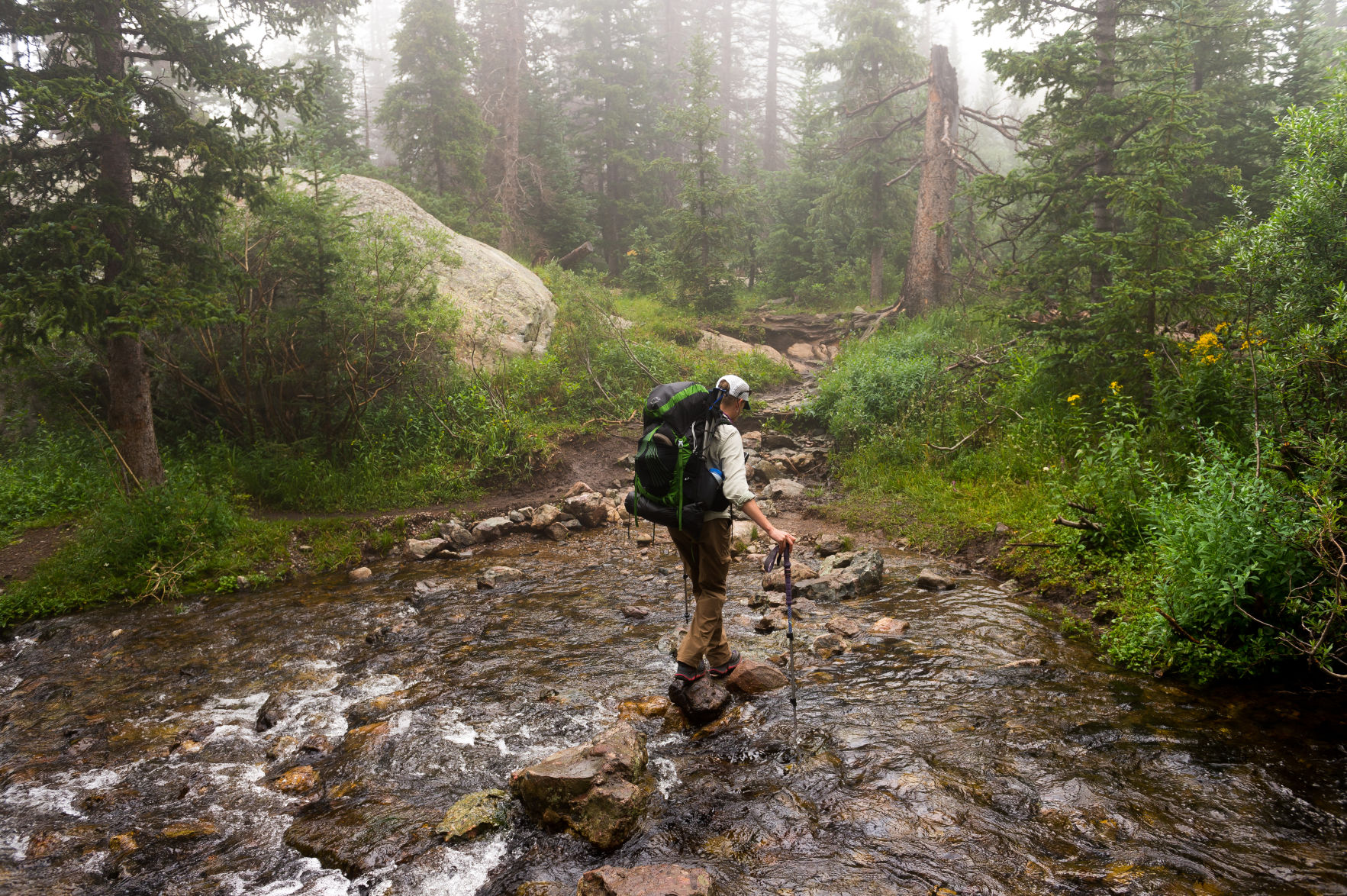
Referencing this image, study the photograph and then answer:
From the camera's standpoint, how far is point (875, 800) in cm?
442

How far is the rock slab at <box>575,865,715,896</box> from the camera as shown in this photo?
354 centimetres

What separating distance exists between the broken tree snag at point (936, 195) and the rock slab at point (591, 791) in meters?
18.9

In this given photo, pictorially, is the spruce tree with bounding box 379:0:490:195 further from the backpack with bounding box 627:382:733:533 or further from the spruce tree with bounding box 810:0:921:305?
the backpack with bounding box 627:382:733:533

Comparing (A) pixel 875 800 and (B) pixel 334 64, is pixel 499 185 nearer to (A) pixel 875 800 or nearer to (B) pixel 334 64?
(B) pixel 334 64

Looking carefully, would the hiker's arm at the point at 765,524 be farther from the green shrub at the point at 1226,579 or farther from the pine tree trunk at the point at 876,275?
the pine tree trunk at the point at 876,275

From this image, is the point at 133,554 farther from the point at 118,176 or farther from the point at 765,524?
the point at 765,524

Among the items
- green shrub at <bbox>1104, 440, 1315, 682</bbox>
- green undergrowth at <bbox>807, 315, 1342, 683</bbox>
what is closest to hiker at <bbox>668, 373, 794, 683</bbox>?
green shrub at <bbox>1104, 440, 1315, 682</bbox>

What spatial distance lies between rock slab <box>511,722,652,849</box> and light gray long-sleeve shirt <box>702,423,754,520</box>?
1.95m

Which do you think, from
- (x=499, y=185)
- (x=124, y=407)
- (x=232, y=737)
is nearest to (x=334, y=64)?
(x=499, y=185)

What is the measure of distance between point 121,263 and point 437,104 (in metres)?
17.8

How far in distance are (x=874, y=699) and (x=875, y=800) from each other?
141 centimetres

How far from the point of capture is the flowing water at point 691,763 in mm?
3898

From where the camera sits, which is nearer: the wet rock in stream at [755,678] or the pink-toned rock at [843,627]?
the wet rock in stream at [755,678]

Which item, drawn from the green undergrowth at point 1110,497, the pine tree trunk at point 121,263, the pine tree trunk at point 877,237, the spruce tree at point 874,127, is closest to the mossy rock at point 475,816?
the green undergrowth at point 1110,497
